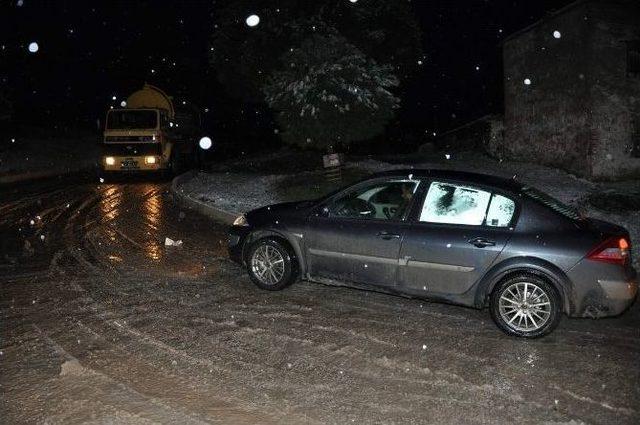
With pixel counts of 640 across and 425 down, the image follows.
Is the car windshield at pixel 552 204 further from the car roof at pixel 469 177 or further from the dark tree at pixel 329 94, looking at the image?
the dark tree at pixel 329 94

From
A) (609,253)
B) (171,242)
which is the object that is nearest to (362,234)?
(609,253)

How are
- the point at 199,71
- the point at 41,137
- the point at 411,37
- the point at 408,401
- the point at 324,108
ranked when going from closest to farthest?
the point at 408,401 < the point at 324,108 < the point at 411,37 < the point at 41,137 < the point at 199,71

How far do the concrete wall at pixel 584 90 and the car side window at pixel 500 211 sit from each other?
12257 millimetres

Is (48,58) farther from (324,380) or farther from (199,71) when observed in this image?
(324,380)

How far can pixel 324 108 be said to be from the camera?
1431 cm

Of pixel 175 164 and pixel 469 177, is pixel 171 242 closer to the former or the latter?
pixel 469 177

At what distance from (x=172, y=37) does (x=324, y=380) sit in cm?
4286

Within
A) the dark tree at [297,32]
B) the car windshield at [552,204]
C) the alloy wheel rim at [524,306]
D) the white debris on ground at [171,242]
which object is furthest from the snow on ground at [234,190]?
the alloy wheel rim at [524,306]

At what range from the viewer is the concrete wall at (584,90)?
16062 millimetres

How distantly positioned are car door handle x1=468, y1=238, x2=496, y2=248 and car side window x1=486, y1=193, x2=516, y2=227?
0.63ft

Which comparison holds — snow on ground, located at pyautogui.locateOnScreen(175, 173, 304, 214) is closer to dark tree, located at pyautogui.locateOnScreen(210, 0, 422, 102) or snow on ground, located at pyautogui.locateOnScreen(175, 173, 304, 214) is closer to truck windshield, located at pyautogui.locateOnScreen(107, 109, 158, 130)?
truck windshield, located at pyautogui.locateOnScreen(107, 109, 158, 130)

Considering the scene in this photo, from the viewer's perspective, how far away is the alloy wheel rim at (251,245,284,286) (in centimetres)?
659

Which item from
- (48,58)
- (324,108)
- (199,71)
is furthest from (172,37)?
(324,108)

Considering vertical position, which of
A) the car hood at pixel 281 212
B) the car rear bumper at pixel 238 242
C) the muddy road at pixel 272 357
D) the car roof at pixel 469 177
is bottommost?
the muddy road at pixel 272 357
